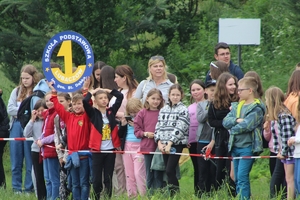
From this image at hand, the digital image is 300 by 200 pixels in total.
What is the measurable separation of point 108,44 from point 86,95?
6472 mm

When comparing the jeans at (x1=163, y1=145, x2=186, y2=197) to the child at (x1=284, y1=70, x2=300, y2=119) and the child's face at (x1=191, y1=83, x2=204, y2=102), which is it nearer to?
the child's face at (x1=191, y1=83, x2=204, y2=102)

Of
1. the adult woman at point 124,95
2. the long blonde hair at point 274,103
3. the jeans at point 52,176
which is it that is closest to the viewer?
the long blonde hair at point 274,103

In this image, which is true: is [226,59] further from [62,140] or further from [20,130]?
[20,130]

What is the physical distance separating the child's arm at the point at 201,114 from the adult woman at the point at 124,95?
1310 mm

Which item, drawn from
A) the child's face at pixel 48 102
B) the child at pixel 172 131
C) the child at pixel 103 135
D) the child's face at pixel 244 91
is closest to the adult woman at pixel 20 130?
the child's face at pixel 48 102

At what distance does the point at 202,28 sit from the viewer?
21.2 m

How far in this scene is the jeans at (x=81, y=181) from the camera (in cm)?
1106

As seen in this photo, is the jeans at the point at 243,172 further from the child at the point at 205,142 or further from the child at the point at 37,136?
the child at the point at 37,136

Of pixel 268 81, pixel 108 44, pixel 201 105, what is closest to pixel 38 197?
pixel 201 105

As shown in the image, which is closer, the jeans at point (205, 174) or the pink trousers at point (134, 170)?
the jeans at point (205, 174)

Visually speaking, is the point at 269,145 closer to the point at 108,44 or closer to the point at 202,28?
the point at 108,44

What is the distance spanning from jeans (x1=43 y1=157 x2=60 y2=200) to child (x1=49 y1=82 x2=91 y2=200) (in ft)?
1.71

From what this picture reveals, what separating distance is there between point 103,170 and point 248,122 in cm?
238

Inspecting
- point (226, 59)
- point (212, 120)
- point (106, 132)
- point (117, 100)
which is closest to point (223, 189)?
point (212, 120)
